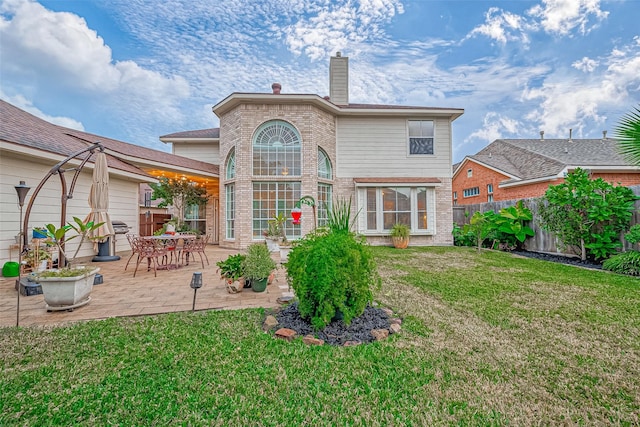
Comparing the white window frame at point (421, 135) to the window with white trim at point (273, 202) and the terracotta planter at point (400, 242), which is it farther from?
the window with white trim at point (273, 202)

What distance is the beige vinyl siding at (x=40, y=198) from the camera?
593 centimetres

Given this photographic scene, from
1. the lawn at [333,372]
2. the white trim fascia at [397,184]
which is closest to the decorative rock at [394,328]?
the lawn at [333,372]

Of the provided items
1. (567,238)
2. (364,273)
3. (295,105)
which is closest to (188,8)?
(295,105)

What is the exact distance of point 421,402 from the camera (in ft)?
6.57

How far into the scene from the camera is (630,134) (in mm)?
5871

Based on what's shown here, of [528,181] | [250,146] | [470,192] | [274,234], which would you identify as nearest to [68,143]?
[250,146]

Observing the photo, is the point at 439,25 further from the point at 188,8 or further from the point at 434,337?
the point at 434,337

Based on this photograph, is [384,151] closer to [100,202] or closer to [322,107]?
[322,107]

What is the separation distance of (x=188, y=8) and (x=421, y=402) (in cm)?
1278

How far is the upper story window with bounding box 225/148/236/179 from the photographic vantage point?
1137 centimetres

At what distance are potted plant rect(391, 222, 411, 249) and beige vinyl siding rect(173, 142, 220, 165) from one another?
899 cm

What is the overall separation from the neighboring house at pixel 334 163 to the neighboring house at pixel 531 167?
270 inches

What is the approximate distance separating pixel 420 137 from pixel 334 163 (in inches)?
155

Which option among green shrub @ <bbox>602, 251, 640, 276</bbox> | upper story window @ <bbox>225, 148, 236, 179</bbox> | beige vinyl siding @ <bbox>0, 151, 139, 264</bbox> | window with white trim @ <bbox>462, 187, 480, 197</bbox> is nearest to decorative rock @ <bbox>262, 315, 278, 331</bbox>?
beige vinyl siding @ <bbox>0, 151, 139, 264</bbox>
